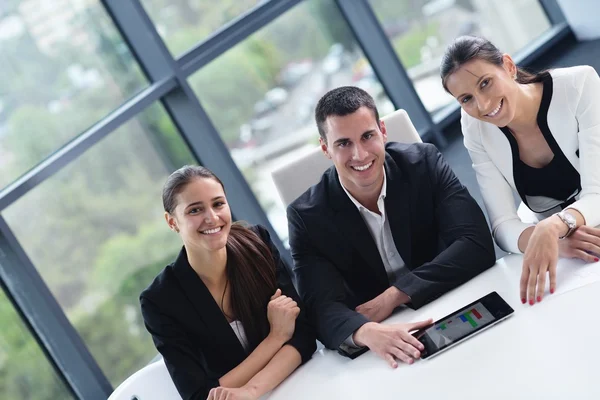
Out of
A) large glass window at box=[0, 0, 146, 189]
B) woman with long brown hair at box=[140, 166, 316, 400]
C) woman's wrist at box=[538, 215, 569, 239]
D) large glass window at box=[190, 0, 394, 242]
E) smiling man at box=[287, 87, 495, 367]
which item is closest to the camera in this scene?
woman's wrist at box=[538, 215, 569, 239]

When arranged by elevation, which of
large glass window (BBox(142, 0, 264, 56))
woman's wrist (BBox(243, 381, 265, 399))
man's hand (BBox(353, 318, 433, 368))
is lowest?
man's hand (BBox(353, 318, 433, 368))

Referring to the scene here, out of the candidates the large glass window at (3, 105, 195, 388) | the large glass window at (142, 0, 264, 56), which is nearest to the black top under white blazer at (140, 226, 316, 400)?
the large glass window at (3, 105, 195, 388)

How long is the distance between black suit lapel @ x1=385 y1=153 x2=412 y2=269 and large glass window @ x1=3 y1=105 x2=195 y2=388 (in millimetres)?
1959

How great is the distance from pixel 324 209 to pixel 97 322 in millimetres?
1838

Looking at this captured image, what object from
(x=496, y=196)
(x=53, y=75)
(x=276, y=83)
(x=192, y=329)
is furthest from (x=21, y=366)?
(x=496, y=196)

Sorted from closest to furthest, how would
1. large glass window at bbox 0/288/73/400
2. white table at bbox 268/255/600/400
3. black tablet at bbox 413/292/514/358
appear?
white table at bbox 268/255/600/400 → black tablet at bbox 413/292/514/358 → large glass window at bbox 0/288/73/400

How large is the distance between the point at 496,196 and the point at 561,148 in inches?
9.3

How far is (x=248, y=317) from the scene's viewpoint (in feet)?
7.43

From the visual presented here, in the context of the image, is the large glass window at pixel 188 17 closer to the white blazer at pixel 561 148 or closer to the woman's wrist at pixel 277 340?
the white blazer at pixel 561 148

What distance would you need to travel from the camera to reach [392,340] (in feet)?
6.14

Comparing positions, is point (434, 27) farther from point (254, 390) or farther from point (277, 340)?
point (254, 390)

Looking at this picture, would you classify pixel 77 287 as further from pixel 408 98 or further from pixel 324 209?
pixel 408 98

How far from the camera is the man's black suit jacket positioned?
2.28 m

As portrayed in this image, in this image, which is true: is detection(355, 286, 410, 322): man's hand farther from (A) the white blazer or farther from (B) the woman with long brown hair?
(A) the white blazer
